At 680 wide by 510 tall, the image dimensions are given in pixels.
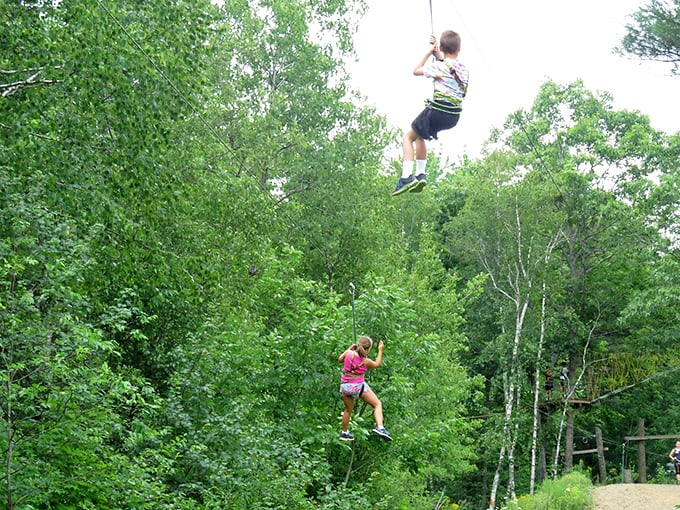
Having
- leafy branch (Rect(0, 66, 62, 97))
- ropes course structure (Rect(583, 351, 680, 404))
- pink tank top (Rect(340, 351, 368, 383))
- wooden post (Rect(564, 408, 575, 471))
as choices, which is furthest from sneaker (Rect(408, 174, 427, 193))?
wooden post (Rect(564, 408, 575, 471))

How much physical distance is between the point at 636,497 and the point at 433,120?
15638 mm

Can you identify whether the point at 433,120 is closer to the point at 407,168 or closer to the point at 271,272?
the point at 407,168

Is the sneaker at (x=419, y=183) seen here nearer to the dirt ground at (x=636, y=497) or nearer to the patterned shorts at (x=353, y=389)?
the patterned shorts at (x=353, y=389)

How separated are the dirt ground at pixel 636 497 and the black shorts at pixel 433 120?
14359 millimetres

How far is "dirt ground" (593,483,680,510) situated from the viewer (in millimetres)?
18703

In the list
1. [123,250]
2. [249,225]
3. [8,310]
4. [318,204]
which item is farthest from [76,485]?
[318,204]

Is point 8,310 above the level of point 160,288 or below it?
below

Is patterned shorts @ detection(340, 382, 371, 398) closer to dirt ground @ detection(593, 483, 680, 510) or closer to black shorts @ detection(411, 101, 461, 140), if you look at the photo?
black shorts @ detection(411, 101, 461, 140)

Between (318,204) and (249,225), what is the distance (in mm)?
6223

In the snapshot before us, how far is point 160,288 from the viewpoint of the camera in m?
13.2

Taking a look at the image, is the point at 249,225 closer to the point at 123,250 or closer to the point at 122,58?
the point at 123,250

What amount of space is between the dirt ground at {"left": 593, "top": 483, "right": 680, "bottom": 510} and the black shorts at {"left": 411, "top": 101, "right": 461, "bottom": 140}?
14359 mm

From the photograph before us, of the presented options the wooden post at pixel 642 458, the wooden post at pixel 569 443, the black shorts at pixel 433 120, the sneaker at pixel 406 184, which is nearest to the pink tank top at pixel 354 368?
the sneaker at pixel 406 184

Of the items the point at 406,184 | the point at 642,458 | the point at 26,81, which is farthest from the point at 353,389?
the point at 642,458
